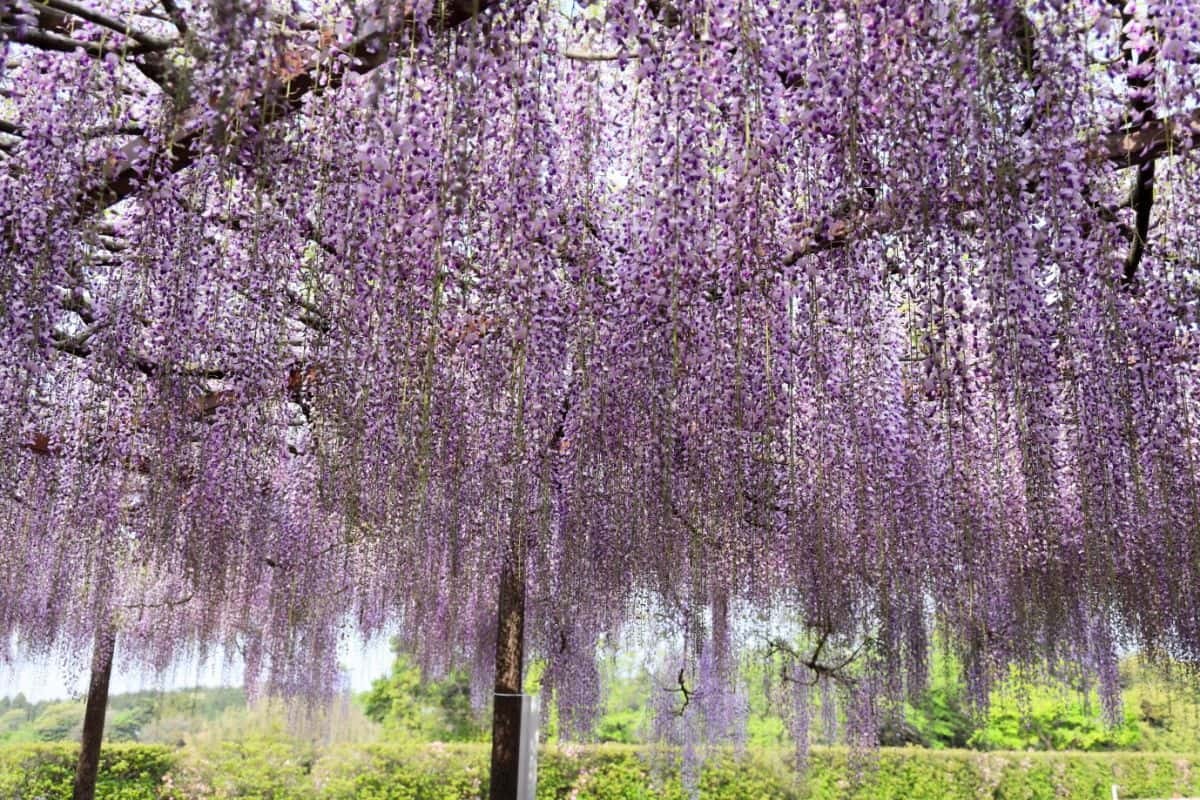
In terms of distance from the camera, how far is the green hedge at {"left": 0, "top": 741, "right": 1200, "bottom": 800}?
38.8ft

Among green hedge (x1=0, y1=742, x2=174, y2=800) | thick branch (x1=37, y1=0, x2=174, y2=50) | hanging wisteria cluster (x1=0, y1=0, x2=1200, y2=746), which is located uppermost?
thick branch (x1=37, y1=0, x2=174, y2=50)

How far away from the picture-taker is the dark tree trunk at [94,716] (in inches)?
412

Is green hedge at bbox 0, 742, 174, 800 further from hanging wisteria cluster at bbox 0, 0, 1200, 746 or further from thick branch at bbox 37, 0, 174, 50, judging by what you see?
thick branch at bbox 37, 0, 174, 50

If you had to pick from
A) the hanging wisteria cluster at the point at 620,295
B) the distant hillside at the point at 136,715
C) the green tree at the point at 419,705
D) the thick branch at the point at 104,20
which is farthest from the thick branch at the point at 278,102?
the green tree at the point at 419,705

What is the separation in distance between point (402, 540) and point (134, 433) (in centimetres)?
187

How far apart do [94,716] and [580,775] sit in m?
5.03

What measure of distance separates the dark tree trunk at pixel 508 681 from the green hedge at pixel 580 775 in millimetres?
4839

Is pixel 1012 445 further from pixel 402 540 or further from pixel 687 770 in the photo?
pixel 687 770

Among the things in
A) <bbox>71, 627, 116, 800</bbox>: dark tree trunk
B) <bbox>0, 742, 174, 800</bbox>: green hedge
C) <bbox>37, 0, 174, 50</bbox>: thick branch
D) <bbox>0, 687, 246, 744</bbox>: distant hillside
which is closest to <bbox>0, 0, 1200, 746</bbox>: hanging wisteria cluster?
<bbox>37, 0, 174, 50</bbox>: thick branch

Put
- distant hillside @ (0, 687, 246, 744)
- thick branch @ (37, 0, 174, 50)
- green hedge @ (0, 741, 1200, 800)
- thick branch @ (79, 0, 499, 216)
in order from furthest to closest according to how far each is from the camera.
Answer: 1. distant hillside @ (0, 687, 246, 744)
2. green hedge @ (0, 741, 1200, 800)
3. thick branch @ (37, 0, 174, 50)
4. thick branch @ (79, 0, 499, 216)

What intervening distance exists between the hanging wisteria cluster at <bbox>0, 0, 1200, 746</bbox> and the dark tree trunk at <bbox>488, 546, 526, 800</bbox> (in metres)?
0.24

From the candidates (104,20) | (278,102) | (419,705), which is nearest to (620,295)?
(278,102)

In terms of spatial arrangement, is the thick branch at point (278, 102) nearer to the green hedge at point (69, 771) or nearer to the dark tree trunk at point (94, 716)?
the dark tree trunk at point (94, 716)

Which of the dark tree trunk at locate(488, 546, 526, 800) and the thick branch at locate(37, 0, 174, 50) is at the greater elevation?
the thick branch at locate(37, 0, 174, 50)
